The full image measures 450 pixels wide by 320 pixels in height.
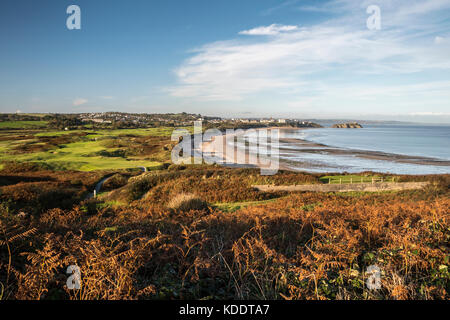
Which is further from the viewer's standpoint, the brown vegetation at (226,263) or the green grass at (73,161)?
the green grass at (73,161)

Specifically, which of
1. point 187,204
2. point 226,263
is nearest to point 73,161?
point 187,204

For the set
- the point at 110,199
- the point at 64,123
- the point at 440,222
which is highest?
the point at 64,123

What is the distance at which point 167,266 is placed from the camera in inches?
158

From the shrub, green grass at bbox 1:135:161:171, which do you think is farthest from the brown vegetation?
green grass at bbox 1:135:161:171

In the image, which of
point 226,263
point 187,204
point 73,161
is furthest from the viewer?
point 73,161

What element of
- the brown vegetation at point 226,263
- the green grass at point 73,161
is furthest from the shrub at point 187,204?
the green grass at point 73,161

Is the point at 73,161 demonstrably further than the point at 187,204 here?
Yes

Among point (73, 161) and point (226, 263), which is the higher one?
point (226, 263)

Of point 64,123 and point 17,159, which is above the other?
point 64,123

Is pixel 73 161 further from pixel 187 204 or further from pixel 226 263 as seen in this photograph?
pixel 226 263

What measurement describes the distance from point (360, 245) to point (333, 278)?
1.36m

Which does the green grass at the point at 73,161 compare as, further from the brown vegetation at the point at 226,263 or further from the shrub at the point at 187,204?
the brown vegetation at the point at 226,263
